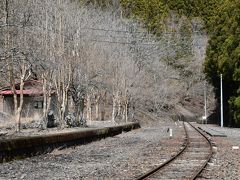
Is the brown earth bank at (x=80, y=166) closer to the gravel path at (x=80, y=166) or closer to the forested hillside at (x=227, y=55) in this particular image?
the gravel path at (x=80, y=166)

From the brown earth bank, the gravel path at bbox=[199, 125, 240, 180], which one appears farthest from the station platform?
the gravel path at bbox=[199, 125, 240, 180]

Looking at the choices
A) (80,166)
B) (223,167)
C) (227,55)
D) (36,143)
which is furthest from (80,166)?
(227,55)

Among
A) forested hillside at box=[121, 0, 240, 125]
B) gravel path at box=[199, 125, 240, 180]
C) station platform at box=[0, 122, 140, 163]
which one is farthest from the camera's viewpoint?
forested hillside at box=[121, 0, 240, 125]

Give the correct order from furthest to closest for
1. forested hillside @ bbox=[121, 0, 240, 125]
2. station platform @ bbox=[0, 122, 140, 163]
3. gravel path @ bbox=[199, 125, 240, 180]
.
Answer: forested hillside @ bbox=[121, 0, 240, 125]
station platform @ bbox=[0, 122, 140, 163]
gravel path @ bbox=[199, 125, 240, 180]

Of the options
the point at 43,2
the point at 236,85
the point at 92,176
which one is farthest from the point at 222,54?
the point at 92,176

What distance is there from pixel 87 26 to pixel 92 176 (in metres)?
39.3

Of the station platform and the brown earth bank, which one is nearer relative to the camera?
the brown earth bank

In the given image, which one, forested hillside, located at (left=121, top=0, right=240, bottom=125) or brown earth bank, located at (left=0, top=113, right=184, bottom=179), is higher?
forested hillside, located at (left=121, top=0, right=240, bottom=125)

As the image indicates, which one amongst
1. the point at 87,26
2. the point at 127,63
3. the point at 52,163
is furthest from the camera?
the point at 127,63

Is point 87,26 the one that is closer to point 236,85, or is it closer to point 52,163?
point 236,85

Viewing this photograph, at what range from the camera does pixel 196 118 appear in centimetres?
10956

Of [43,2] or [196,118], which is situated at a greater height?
[43,2]

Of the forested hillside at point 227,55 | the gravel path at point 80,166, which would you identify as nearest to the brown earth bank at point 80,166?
the gravel path at point 80,166

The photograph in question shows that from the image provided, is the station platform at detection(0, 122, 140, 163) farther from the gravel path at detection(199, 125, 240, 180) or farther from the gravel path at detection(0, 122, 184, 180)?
the gravel path at detection(199, 125, 240, 180)
